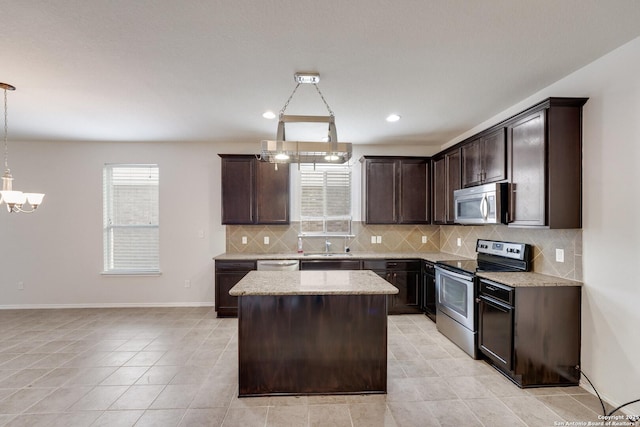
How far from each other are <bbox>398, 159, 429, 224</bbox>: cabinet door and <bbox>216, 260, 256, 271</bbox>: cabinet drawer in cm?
239

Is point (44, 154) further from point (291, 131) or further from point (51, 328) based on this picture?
point (291, 131)

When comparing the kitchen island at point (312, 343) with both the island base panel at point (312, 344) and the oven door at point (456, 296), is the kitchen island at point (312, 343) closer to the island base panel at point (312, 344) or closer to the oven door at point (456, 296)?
the island base panel at point (312, 344)

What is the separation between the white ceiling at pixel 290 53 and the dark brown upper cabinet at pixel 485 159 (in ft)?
1.27

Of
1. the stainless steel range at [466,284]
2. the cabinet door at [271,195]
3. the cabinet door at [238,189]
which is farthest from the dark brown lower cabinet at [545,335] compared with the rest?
the cabinet door at [238,189]

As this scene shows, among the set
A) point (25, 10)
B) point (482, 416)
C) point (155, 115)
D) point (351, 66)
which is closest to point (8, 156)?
point (155, 115)

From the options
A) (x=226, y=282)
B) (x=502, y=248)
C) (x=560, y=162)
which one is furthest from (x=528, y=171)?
(x=226, y=282)

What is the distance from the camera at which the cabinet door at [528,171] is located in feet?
8.03

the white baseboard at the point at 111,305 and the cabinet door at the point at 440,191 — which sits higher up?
the cabinet door at the point at 440,191

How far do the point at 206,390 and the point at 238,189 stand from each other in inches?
109

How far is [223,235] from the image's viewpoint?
4758 millimetres

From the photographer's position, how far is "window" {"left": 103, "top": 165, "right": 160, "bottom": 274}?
4.78 m

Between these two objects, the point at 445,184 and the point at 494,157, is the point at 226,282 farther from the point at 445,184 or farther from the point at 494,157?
the point at 494,157

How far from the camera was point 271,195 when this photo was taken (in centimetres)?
449

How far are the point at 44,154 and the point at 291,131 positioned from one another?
403 centimetres
